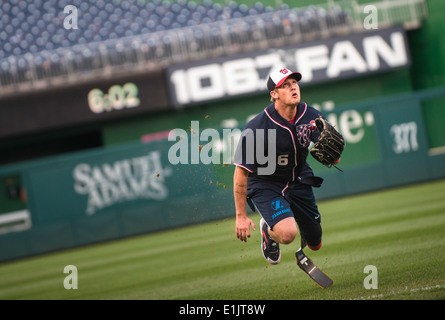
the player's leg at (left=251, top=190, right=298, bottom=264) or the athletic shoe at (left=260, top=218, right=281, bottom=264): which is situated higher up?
the player's leg at (left=251, top=190, right=298, bottom=264)

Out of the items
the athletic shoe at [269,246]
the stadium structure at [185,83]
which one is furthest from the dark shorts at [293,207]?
the stadium structure at [185,83]

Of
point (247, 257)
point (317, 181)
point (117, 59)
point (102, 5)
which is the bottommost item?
point (247, 257)

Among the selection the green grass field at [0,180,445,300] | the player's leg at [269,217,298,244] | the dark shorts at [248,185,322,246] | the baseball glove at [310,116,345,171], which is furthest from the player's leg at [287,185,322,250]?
the baseball glove at [310,116,345,171]

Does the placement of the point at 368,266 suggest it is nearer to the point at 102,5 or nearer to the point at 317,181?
the point at 317,181

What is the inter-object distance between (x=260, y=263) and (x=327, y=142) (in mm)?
4006

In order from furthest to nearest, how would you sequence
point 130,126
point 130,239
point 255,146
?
point 130,126, point 130,239, point 255,146

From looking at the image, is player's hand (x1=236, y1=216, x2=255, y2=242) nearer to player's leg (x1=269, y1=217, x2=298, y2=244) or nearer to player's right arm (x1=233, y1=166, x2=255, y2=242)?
player's right arm (x1=233, y1=166, x2=255, y2=242)

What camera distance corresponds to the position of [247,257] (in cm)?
1088

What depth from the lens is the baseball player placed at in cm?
627

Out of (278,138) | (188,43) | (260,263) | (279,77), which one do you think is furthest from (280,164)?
(188,43)

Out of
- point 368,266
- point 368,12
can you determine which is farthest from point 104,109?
point 368,266

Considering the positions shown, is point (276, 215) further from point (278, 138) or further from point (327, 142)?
point (327, 142)

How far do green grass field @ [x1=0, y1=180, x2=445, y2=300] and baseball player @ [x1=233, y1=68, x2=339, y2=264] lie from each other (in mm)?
746

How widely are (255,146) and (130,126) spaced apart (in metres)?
17.7
